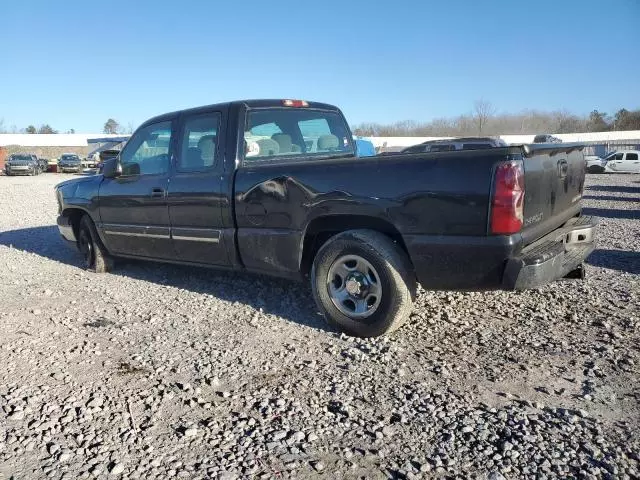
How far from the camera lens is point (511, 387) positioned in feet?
10.4

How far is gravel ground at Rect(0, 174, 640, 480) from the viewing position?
2492mm

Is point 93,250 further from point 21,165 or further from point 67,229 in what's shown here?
point 21,165

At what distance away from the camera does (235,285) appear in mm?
5754

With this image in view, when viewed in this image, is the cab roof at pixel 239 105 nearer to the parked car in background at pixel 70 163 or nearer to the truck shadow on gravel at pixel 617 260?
the truck shadow on gravel at pixel 617 260

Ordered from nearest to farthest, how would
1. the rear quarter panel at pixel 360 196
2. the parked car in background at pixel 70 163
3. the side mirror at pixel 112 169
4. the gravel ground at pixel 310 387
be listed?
the gravel ground at pixel 310 387, the rear quarter panel at pixel 360 196, the side mirror at pixel 112 169, the parked car in background at pixel 70 163

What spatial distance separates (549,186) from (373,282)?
4.91 ft

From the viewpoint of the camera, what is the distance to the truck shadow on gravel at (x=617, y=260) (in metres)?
6.09

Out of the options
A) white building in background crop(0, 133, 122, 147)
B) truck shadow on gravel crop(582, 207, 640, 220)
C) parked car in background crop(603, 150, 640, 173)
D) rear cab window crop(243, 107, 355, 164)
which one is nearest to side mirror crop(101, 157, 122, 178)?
rear cab window crop(243, 107, 355, 164)

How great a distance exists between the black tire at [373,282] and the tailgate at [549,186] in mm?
904

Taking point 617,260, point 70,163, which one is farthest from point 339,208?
point 70,163

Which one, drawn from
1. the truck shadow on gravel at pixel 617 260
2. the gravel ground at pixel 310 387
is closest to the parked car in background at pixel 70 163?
the gravel ground at pixel 310 387

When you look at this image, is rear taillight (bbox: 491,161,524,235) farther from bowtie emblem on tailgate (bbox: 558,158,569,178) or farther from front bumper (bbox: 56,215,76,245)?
front bumper (bbox: 56,215,76,245)

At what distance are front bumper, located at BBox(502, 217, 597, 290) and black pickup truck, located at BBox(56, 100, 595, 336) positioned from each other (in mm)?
11

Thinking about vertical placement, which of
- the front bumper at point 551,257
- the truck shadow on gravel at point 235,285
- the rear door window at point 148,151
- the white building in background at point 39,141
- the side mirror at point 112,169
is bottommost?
the truck shadow on gravel at point 235,285
